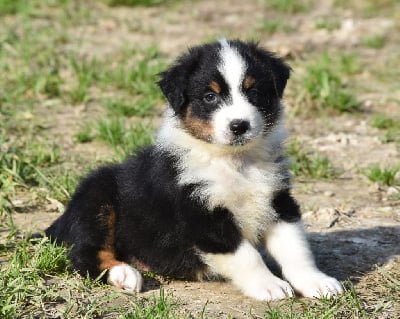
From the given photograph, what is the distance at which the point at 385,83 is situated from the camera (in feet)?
32.9

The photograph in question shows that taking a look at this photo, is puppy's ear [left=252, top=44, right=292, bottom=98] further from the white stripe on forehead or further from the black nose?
the black nose

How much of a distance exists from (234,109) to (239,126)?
11 cm

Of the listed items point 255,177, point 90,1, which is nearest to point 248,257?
point 255,177

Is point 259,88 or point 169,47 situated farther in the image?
point 169,47

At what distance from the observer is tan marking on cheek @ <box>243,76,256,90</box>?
4.91 meters

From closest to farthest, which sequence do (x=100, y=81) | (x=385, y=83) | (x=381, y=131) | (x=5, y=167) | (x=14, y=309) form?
(x=14, y=309) → (x=5, y=167) → (x=381, y=131) → (x=100, y=81) → (x=385, y=83)

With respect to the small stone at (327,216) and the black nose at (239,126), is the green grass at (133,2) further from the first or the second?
the black nose at (239,126)

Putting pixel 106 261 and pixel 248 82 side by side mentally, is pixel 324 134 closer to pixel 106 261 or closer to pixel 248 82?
pixel 248 82

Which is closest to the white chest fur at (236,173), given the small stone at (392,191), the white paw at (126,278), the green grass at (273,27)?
the white paw at (126,278)

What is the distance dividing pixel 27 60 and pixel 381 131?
13.6ft

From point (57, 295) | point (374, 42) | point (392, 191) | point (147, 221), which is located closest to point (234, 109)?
point (147, 221)

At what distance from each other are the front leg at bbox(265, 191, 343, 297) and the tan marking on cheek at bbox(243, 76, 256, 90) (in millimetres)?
693

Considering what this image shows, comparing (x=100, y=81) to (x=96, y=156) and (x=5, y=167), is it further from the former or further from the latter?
(x=5, y=167)

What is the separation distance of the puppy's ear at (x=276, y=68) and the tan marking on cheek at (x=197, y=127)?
21.0 inches
